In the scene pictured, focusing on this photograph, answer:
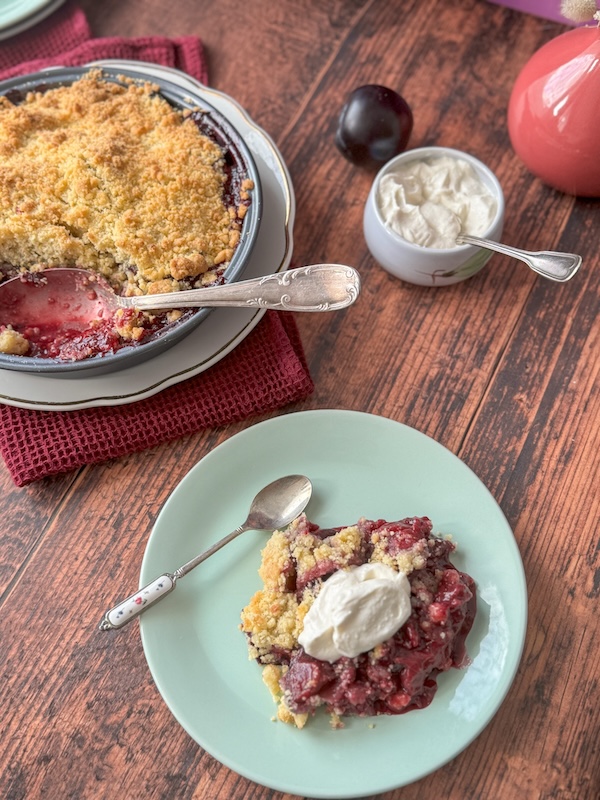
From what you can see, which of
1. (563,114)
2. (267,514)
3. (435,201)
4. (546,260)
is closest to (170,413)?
(267,514)

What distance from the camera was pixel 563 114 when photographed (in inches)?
58.5

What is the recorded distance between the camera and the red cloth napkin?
142 centimetres

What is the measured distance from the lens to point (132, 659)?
133 cm

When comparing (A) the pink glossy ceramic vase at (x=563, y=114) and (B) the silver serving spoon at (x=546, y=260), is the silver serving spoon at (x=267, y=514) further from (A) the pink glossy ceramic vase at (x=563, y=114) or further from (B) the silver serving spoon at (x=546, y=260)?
(A) the pink glossy ceramic vase at (x=563, y=114)

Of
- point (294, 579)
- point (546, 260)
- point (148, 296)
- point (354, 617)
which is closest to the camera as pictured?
point (354, 617)

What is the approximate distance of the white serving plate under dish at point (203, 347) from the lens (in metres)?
1.44

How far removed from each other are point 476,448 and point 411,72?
1005 mm

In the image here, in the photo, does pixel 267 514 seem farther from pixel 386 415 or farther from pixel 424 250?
pixel 424 250

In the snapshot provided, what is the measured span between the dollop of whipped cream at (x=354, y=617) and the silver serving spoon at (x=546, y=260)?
0.71m

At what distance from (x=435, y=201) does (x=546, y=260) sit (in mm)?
266

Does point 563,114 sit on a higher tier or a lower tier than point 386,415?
higher

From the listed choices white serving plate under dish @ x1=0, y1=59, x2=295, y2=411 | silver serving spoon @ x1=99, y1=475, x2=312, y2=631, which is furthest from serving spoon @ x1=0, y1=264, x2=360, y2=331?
silver serving spoon @ x1=99, y1=475, x2=312, y2=631

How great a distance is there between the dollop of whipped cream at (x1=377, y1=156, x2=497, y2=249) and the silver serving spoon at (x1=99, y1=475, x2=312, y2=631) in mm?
571

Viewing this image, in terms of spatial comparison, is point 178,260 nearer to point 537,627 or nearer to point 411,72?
point 411,72
